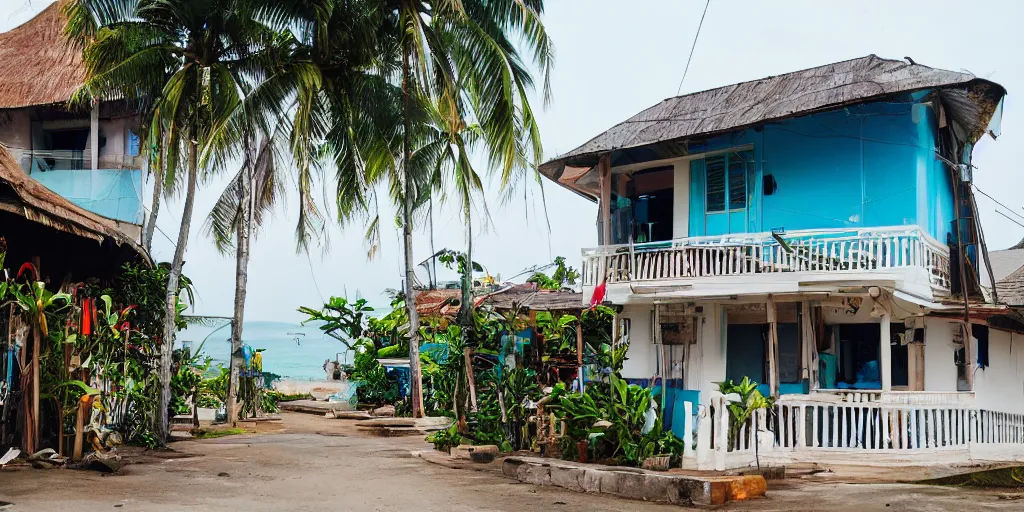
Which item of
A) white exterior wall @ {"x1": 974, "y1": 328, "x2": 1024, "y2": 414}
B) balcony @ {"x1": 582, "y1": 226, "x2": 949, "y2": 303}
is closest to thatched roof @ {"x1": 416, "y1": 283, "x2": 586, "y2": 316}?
balcony @ {"x1": 582, "y1": 226, "x2": 949, "y2": 303}

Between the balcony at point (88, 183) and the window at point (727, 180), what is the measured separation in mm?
10512

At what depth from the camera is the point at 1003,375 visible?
1512 centimetres

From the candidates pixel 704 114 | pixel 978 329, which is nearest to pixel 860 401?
pixel 978 329

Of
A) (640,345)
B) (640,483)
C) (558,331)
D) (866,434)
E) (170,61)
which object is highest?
(170,61)

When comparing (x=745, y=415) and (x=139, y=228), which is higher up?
(x=139, y=228)

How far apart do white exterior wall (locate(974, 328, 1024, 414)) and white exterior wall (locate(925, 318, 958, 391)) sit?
0.65 metres

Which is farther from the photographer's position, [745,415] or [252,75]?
[252,75]

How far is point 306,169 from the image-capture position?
54.1 ft

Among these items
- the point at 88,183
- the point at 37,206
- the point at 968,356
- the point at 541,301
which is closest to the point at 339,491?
the point at 37,206

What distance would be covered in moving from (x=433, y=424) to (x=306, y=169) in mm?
7373

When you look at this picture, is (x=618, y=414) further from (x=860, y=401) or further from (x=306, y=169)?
(x=306, y=169)

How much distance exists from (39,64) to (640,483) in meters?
14.7

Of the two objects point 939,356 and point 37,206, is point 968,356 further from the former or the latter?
point 37,206

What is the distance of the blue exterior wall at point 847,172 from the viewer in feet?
44.4
